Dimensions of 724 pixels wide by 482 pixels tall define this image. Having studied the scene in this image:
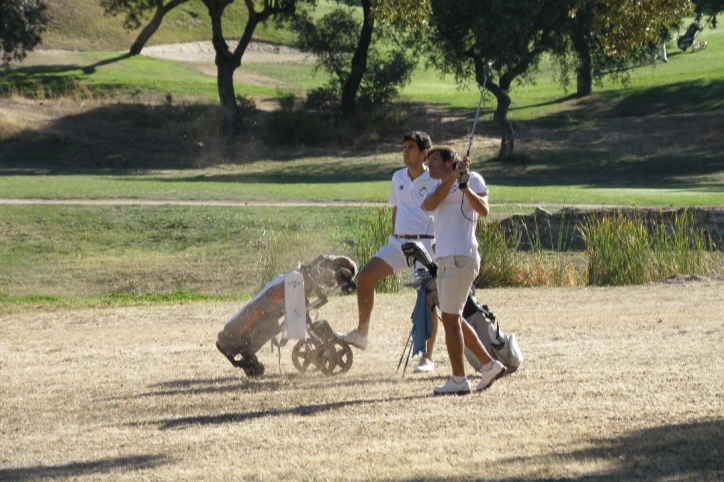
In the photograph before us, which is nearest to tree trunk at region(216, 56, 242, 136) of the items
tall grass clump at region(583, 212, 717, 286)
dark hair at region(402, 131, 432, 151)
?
tall grass clump at region(583, 212, 717, 286)

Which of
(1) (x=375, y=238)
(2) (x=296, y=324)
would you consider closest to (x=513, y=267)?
(1) (x=375, y=238)

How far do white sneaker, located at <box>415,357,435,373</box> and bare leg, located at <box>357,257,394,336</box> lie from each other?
0.49 meters

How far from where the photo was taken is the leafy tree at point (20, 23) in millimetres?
38562

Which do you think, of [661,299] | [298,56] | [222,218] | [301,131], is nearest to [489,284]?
[661,299]

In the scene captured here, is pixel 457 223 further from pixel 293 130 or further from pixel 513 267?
pixel 293 130

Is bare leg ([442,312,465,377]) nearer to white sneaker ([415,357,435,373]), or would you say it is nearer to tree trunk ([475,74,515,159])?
white sneaker ([415,357,435,373])

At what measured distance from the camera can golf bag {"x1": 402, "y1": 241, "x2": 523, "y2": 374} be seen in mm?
8289

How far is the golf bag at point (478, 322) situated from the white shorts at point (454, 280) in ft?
2.10

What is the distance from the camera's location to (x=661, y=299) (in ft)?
44.5

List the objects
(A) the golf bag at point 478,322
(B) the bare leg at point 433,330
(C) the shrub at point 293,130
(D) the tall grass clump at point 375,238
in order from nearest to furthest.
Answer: (A) the golf bag at point 478,322
(B) the bare leg at point 433,330
(D) the tall grass clump at point 375,238
(C) the shrub at point 293,130

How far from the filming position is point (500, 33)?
1310 inches

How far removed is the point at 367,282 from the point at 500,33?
25.4 metres

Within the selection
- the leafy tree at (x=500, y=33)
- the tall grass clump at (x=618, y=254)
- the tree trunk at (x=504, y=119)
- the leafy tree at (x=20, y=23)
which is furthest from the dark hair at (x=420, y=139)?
the leafy tree at (x=20, y=23)

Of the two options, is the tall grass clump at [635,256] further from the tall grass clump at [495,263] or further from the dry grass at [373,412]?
the dry grass at [373,412]
